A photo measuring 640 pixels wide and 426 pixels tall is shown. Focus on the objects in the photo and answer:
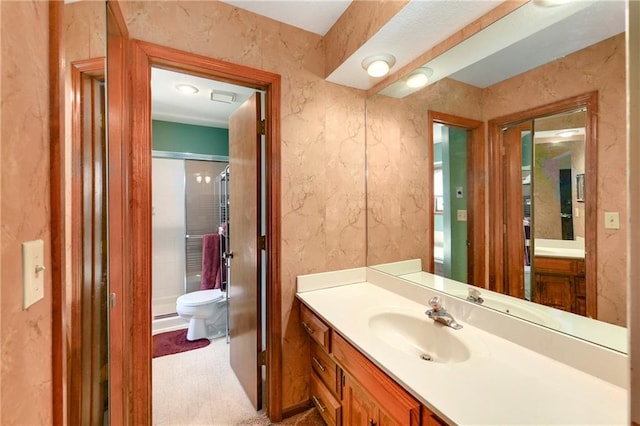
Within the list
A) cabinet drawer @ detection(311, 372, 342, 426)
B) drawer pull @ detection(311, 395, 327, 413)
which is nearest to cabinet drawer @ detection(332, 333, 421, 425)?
cabinet drawer @ detection(311, 372, 342, 426)

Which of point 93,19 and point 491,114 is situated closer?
point 93,19

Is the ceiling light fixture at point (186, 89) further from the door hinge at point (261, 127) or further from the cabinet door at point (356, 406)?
the cabinet door at point (356, 406)

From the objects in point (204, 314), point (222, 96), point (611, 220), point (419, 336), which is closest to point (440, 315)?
point (419, 336)

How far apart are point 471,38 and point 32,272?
5.60 feet

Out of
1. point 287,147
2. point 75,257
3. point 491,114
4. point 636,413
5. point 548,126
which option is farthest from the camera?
point 287,147

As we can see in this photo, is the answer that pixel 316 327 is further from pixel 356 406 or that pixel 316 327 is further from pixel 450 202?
pixel 450 202

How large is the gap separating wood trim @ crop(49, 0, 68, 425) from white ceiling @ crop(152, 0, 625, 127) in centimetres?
120

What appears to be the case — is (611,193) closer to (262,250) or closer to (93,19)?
(262,250)

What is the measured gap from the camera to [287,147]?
1662mm

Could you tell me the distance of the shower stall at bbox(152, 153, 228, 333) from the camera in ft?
10.6

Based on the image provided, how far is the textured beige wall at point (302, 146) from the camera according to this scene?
59.5 inches

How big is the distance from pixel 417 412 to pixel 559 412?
14.1 inches

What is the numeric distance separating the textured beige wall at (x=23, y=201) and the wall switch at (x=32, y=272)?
0.04 feet

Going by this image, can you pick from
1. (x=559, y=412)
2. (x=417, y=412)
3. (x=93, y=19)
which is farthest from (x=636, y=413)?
(x=93, y=19)
